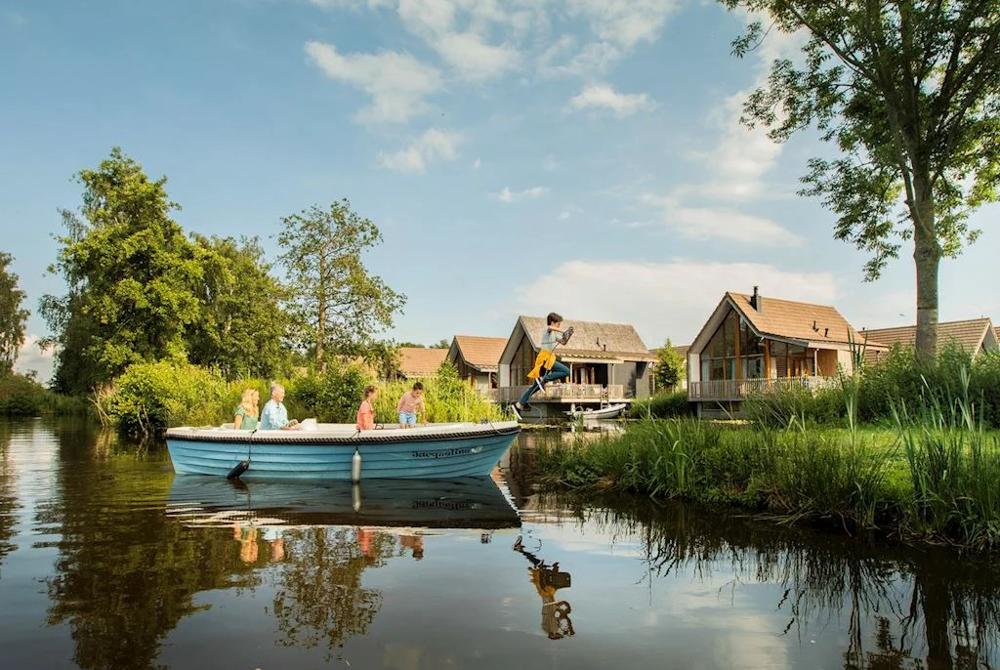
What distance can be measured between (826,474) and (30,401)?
5732 cm

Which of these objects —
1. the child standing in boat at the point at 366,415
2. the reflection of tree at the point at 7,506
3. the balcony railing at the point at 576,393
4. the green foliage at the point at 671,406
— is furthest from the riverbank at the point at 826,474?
the balcony railing at the point at 576,393

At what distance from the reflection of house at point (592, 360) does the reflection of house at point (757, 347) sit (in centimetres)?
856

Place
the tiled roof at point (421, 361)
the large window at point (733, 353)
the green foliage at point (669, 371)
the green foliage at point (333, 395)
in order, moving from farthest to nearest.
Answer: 1. the tiled roof at point (421, 361)
2. the green foliage at point (669, 371)
3. the large window at point (733, 353)
4. the green foliage at point (333, 395)

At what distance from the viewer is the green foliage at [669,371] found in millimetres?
49781

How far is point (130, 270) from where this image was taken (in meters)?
38.8

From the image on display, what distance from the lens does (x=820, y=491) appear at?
855cm

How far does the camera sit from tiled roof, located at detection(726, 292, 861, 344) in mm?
34969

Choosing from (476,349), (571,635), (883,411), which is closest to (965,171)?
(883,411)

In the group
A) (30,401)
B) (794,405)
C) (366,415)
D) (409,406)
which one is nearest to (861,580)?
(794,405)

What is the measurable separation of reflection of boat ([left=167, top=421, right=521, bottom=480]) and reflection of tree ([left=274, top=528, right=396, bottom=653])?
4282 millimetres

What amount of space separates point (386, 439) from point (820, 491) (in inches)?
282

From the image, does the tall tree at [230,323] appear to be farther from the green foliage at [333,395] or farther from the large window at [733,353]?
the large window at [733,353]

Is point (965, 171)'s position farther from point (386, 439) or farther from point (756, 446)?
point (386, 439)

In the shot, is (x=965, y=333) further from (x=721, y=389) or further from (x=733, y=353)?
(x=721, y=389)
